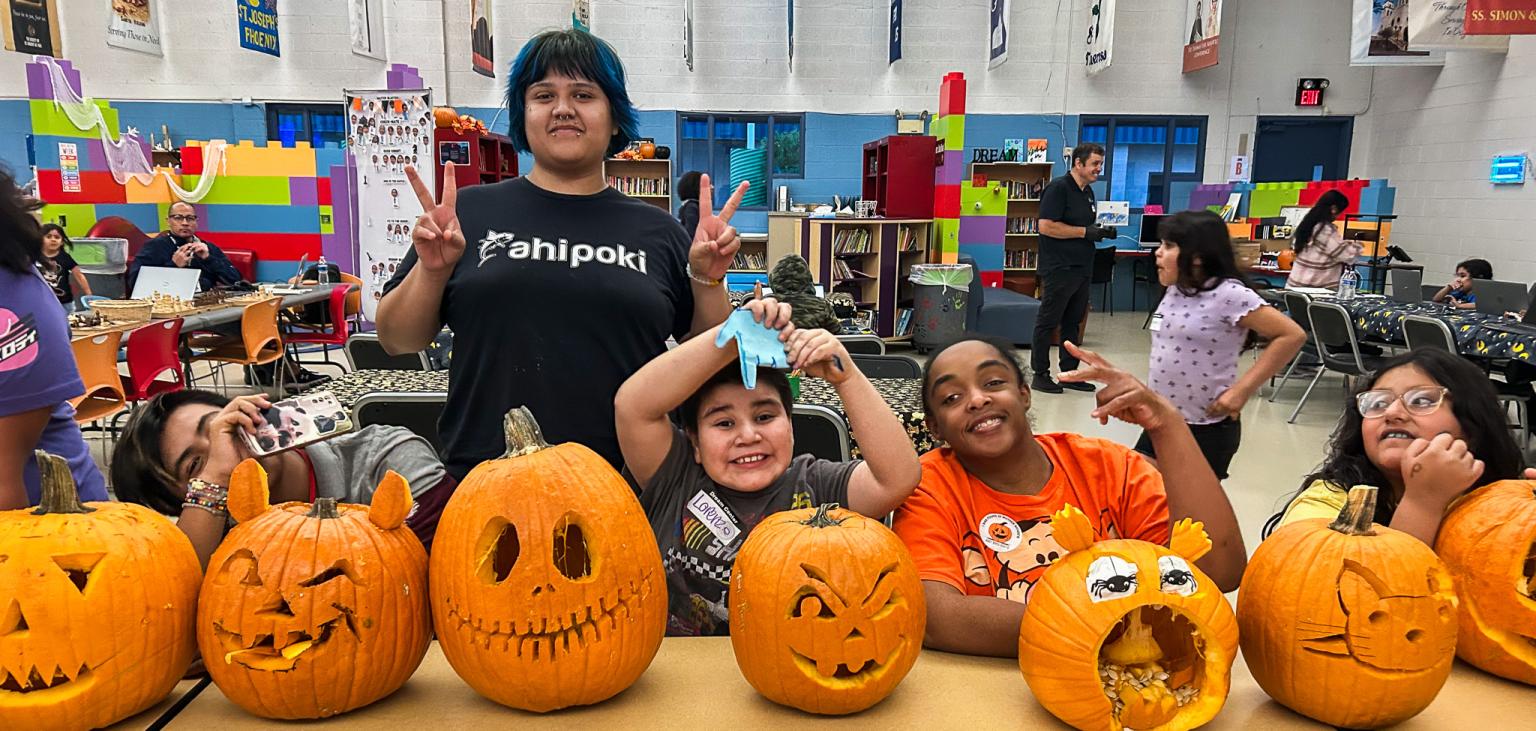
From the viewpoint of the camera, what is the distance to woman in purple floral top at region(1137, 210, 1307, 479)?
3102mm

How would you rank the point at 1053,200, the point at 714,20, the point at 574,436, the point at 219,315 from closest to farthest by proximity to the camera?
1. the point at 574,436
2. the point at 219,315
3. the point at 1053,200
4. the point at 714,20

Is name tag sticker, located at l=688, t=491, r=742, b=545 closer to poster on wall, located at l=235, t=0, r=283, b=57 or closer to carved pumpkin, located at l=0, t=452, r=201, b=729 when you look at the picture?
carved pumpkin, located at l=0, t=452, r=201, b=729

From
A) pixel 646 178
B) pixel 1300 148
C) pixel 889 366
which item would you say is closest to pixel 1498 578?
pixel 889 366

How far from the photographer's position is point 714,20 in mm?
11906

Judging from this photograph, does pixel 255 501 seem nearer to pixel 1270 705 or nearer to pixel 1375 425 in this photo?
pixel 1270 705

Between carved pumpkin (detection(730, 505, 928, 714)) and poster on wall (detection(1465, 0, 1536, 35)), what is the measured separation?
374 inches

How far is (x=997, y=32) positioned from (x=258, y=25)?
894cm

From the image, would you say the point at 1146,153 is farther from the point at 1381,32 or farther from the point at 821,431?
the point at 821,431

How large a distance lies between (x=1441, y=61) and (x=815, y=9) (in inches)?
306

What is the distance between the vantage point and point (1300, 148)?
12.5m

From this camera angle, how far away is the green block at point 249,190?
10578mm

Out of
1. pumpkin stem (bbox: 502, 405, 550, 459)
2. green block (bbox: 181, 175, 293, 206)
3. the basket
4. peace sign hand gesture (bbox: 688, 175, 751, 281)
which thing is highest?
green block (bbox: 181, 175, 293, 206)

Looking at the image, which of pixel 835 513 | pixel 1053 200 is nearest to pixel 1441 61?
pixel 1053 200

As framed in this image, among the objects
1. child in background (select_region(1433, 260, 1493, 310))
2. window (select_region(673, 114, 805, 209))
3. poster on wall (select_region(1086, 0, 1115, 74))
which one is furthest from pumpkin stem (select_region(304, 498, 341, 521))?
poster on wall (select_region(1086, 0, 1115, 74))
